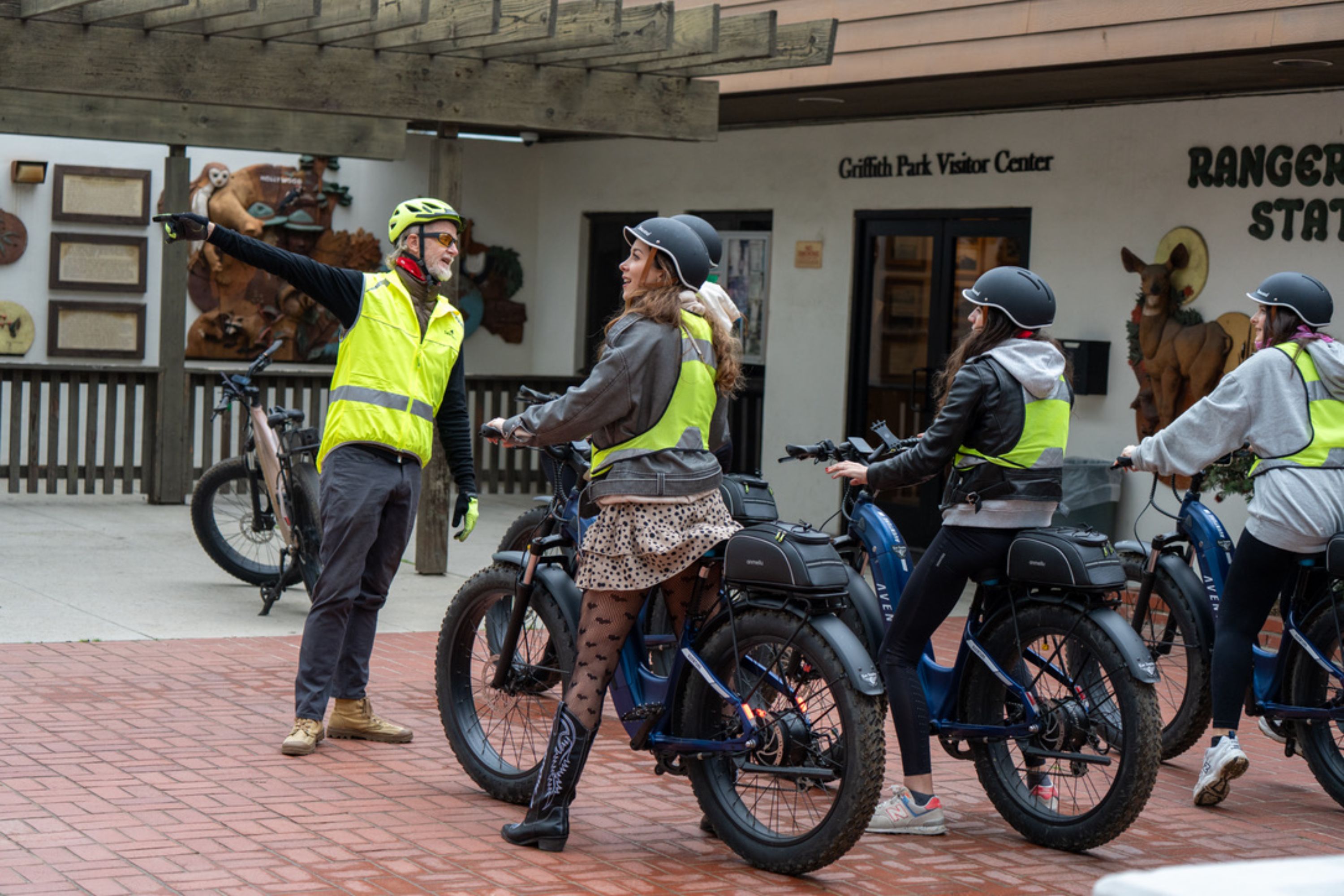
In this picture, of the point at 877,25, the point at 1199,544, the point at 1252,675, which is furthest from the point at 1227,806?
the point at 877,25

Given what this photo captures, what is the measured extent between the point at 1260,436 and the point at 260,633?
4.72 m

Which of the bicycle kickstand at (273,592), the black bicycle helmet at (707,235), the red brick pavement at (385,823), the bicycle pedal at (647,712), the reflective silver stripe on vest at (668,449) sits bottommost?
the red brick pavement at (385,823)

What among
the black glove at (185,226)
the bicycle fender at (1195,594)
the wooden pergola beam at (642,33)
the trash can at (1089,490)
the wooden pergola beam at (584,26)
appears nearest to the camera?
the black glove at (185,226)

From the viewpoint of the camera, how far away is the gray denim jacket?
4.85 m

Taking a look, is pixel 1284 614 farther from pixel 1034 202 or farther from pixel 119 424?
pixel 119 424

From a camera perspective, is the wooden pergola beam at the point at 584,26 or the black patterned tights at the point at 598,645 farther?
the wooden pergola beam at the point at 584,26

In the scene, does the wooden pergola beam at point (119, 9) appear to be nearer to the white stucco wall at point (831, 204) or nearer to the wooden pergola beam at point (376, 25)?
the wooden pergola beam at point (376, 25)

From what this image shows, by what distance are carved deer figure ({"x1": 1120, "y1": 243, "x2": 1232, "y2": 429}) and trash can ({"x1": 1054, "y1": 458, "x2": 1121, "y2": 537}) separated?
45 cm

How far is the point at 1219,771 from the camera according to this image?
5.79m

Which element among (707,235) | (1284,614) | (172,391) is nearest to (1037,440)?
(1284,614)

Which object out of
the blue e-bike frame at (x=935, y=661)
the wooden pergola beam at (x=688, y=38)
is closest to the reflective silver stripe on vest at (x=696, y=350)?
the blue e-bike frame at (x=935, y=661)

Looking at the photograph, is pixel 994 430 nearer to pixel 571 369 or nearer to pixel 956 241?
pixel 956 241

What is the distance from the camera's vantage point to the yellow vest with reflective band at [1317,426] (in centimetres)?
575

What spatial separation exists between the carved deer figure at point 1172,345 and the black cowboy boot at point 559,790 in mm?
6361
